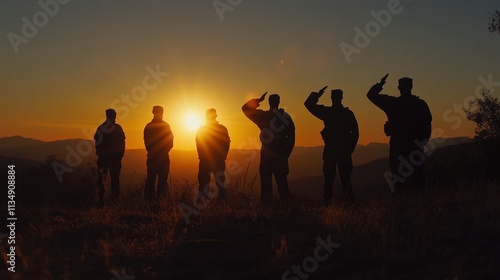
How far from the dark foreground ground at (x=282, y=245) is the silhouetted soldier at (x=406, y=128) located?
1817mm

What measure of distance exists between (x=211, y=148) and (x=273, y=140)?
2291 millimetres

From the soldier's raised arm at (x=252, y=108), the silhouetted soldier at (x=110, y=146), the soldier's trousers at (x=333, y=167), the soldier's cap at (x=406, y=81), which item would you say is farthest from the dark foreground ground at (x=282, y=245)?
the silhouetted soldier at (x=110, y=146)

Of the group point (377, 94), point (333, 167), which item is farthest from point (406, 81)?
point (333, 167)

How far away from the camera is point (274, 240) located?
720 centimetres

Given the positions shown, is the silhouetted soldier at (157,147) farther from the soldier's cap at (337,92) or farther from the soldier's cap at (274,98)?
the soldier's cap at (337,92)

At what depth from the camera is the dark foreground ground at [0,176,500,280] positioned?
6.25 metres

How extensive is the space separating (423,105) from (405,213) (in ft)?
12.1

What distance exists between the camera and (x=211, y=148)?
14414 mm

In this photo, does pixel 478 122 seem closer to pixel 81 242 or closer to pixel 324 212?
pixel 324 212

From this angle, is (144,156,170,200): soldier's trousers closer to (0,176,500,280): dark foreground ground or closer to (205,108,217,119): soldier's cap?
(205,108,217,119): soldier's cap

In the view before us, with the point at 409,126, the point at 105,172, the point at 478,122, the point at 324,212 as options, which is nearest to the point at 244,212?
the point at 324,212

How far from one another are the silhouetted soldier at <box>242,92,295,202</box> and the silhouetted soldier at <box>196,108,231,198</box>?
1658 mm

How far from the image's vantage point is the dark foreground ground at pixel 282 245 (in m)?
6.25

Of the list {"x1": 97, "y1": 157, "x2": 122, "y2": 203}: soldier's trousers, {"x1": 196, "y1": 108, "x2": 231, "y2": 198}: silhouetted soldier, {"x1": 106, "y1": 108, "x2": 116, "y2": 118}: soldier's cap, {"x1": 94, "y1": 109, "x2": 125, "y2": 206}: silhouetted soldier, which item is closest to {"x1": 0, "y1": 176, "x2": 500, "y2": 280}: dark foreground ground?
{"x1": 97, "y1": 157, "x2": 122, "y2": 203}: soldier's trousers
